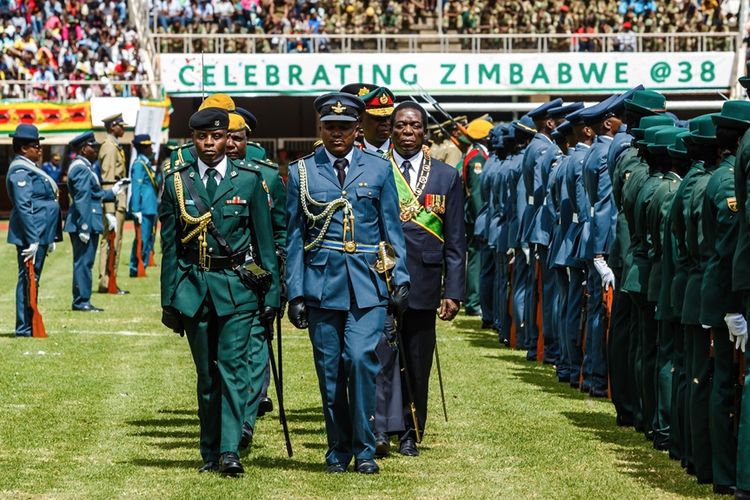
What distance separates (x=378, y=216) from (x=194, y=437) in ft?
7.95

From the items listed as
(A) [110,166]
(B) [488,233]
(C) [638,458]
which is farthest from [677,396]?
(A) [110,166]

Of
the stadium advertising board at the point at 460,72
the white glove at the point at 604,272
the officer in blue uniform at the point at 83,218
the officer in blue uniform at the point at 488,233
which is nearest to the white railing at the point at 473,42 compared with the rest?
the stadium advertising board at the point at 460,72

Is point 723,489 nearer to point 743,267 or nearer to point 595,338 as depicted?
point 743,267

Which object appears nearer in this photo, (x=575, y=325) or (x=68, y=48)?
(x=575, y=325)

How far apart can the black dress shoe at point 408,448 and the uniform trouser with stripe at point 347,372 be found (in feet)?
2.78

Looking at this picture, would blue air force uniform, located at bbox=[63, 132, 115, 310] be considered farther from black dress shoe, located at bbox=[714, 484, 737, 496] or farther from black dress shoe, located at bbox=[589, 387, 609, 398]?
black dress shoe, located at bbox=[714, 484, 737, 496]

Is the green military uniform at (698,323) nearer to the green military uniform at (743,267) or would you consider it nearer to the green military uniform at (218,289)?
the green military uniform at (743,267)

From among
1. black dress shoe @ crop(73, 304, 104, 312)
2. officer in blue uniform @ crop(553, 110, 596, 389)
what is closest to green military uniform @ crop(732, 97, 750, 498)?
officer in blue uniform @ crop(553, 110, 596, 389)

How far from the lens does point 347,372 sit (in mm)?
9633

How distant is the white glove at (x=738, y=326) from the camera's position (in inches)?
332

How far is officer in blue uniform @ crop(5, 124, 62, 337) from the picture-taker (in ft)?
58.5

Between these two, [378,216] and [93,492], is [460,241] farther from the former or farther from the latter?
[93,492]

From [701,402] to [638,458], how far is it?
1332 mm

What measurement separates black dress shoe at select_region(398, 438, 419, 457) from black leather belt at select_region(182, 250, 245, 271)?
68.8 inches
